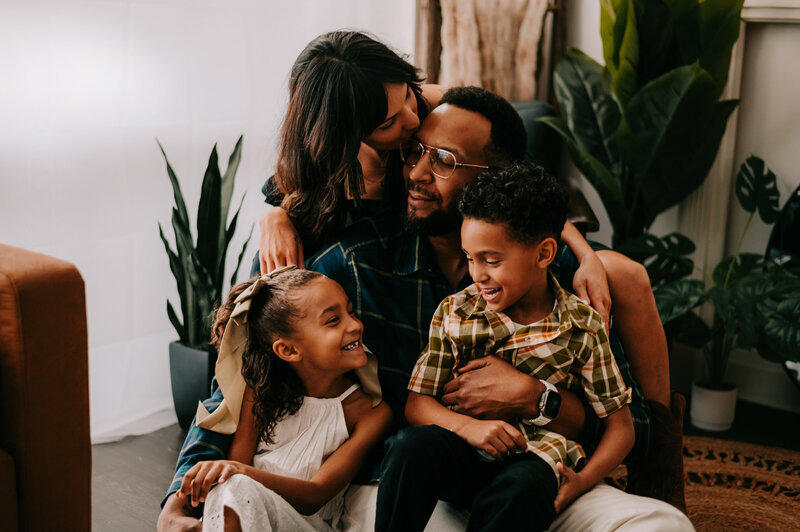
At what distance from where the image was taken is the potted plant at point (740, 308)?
2473 millimetres

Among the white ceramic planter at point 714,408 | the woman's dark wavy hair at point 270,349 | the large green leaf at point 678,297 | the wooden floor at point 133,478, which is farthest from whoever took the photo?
the white ceramic planter at point 714,408

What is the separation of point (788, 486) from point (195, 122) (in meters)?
2.44

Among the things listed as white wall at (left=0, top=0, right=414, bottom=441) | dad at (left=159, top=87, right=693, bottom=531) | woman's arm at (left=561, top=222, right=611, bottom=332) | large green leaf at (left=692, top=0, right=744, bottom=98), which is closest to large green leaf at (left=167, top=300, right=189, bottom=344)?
white wall at (left=0, top=0, right=414, bottom=441)

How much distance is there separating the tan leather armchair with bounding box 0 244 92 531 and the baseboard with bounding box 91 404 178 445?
105 cm

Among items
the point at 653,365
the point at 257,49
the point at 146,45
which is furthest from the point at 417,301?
the point at 257,49

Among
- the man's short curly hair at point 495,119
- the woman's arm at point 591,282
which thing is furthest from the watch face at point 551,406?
the man's short curly hair at point 495,119

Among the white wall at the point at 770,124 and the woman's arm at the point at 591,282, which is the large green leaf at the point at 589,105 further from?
the woman's arm at the point at 591,282

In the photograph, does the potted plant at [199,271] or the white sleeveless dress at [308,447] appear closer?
the white sleeveless dress at [308,447]

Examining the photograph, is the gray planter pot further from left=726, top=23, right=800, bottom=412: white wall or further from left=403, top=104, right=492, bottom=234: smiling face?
left=726, top=23, right=800, bottom=412: white wall

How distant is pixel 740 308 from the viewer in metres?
2.54

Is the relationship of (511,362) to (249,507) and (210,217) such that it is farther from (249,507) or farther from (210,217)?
(210,217)

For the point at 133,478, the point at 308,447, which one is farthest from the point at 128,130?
the point at 308,447

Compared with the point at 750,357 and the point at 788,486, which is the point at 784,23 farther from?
the point at 788,486

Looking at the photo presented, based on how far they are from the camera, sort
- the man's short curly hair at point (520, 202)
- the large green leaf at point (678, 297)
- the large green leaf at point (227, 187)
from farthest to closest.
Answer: the large green leaf at point (227, 187) < the large green leaf at point (678, 297) < the man's short curly hair at point (520, 202)
